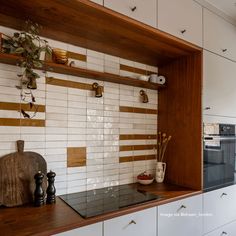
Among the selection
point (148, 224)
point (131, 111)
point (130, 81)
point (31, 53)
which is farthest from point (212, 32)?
point (148, 224)

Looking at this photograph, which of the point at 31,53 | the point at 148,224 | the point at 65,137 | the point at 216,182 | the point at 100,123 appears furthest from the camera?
the point at 216,182

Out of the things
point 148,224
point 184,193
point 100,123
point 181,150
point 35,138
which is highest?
point 100,123

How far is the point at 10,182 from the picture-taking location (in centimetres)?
136

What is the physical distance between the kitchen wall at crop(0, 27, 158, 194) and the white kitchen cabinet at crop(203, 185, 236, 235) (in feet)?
1.91

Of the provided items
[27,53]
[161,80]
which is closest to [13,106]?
[27,53]

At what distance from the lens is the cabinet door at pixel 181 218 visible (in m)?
1.51

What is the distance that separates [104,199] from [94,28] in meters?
1.19

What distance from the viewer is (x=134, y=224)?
4.39 feet

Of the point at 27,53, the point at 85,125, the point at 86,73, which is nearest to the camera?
the point at 27,53

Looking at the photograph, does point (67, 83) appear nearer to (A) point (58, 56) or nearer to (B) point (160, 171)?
(A) point (58, 56)

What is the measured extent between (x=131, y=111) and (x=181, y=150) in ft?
1.90

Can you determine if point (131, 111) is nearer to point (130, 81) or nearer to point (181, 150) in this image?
point (130, 81)

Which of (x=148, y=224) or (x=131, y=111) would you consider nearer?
(x=148, y=224)

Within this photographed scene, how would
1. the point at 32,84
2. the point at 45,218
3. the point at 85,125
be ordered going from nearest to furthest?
the point at 45,218
the point at 32,84
the point at 85,125
